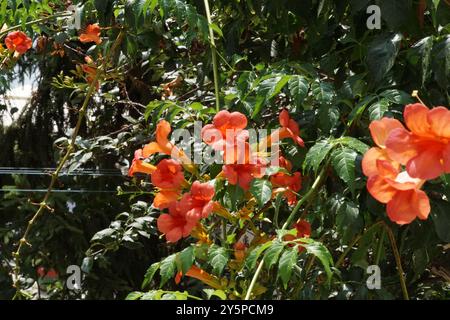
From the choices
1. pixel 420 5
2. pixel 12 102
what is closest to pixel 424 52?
pixel 420 5

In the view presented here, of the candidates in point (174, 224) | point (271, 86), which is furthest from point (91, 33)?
point (174, 224)

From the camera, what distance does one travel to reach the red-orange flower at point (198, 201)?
1665mm

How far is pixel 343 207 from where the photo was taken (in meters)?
1.83

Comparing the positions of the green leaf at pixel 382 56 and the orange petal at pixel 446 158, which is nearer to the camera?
the orange petal at pixel 446 158

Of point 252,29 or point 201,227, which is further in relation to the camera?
→ point 252,29

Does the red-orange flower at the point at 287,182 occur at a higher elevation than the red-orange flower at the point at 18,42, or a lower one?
lower

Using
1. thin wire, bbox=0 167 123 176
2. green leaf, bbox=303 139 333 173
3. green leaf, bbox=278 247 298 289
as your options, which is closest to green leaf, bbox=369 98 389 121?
green leaf, bbox=303 139 333 173

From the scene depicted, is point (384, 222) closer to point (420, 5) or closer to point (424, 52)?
point (424, 52)

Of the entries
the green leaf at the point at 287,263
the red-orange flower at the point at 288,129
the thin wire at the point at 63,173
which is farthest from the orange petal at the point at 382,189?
the thin wire at the point at 63,173

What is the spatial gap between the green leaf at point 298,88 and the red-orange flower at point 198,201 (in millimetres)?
349

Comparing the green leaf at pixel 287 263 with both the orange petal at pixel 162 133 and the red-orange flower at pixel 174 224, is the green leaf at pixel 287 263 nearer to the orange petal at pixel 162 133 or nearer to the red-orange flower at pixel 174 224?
the red-orange flower at pixel 174 224

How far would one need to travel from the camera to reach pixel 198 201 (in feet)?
5.56

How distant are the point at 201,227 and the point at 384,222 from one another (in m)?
0.48
